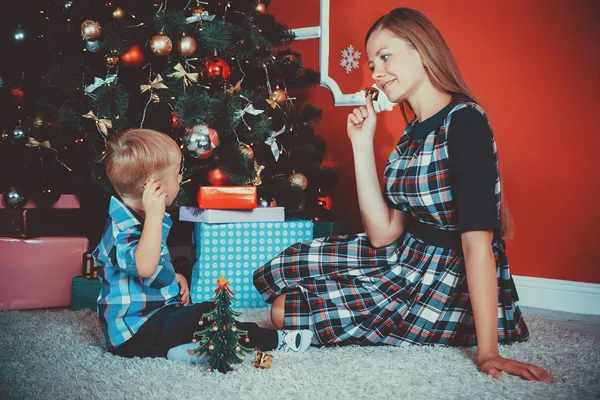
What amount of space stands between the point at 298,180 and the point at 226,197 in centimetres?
37

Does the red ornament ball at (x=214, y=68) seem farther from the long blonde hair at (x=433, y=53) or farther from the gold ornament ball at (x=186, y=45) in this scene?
the long blonde hair at (x=433, y=53)

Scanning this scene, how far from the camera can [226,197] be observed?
6.80 feet

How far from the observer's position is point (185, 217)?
2.16 m

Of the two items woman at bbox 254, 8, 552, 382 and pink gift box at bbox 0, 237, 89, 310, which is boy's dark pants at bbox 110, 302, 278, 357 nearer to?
woman at bbox 254, 8, 552, 382

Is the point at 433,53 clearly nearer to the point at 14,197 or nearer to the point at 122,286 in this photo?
the point at 122,286

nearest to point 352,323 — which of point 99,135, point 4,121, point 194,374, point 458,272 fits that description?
point 458,272

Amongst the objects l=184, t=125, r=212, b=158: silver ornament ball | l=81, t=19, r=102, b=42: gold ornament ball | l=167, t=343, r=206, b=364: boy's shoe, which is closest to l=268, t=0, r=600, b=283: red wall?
l=184, t=125, r=212, b=158: silver ornament ball

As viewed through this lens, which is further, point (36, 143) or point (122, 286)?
point (36, 143)

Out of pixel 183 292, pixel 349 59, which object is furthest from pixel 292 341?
pixel 349 59

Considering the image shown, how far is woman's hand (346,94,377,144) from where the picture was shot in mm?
1652

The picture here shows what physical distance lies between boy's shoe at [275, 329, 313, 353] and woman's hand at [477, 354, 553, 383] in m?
0.46

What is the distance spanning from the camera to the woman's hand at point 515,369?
1.21m

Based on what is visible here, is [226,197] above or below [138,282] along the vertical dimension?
above

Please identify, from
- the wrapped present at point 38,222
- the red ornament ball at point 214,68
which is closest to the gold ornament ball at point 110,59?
the red ornament ball at point 214,68
